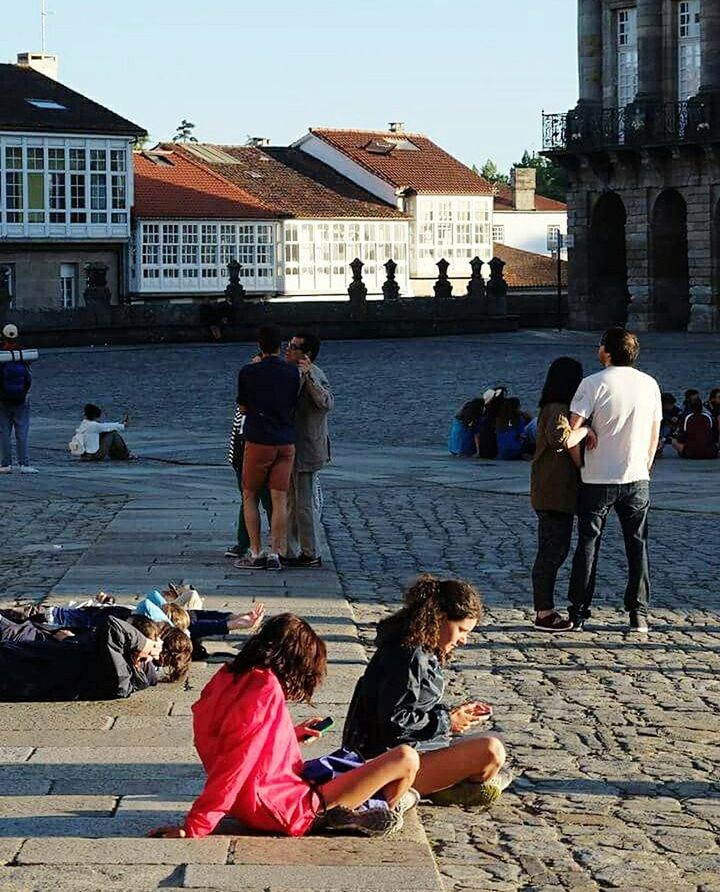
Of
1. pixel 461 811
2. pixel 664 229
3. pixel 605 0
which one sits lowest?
pixel 461 811

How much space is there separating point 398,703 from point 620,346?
172 inches

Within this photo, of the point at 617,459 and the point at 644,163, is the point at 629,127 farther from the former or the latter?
the point at 617,459

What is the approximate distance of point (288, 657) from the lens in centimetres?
649

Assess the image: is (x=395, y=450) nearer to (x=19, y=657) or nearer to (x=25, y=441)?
(x=25, y=441)

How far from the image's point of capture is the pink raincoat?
636 cm

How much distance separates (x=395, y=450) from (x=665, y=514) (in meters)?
7.52

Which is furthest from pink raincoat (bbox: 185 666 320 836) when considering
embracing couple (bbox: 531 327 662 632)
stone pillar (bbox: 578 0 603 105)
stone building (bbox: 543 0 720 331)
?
stone pillar (bbox: 578 0 603 105)

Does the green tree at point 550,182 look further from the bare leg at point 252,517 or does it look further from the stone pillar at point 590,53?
the bare leg at point 252,517

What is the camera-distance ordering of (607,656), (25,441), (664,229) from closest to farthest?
1. (607,656)
2. (25,441)
3. (664,229)

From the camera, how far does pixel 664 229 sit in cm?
5972

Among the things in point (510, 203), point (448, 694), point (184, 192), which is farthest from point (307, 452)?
point (510, 203)

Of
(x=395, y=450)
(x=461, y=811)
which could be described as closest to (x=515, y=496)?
(x=395, y=450)

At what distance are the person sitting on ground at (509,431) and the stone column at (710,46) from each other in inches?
1388

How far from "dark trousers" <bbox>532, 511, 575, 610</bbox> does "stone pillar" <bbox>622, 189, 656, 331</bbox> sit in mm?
48484
